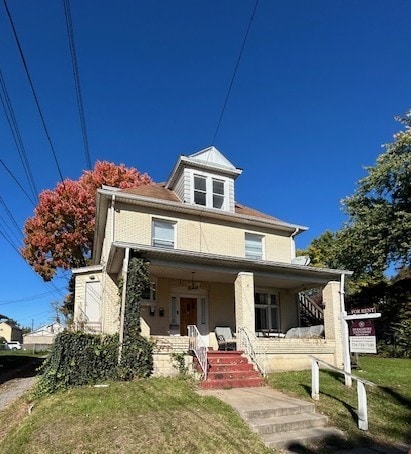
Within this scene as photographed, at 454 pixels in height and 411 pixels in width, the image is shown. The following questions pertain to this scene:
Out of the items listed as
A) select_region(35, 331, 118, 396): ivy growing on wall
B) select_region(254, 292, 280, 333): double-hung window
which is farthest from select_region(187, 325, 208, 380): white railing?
select_region(254, 292, 280, 333): double-hung window

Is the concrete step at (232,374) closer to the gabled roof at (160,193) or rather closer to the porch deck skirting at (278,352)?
the porch deck skirting at (278,352)

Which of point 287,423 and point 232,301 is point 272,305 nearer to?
point 232,301

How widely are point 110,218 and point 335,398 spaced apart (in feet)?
34.2

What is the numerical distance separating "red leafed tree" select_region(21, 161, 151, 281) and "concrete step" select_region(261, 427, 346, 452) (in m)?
23.2

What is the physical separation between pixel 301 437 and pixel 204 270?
25.0ft

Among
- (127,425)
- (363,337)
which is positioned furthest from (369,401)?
(127,425)

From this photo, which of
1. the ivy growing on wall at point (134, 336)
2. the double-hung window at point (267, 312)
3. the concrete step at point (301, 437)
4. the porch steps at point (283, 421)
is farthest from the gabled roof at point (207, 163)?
the concrete step at point (301, 437)

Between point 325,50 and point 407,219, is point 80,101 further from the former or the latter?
point 407,219

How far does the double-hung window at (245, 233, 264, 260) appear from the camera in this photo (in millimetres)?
18812

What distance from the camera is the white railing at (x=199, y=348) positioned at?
11.5 meters

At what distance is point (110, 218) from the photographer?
16156 millimetres

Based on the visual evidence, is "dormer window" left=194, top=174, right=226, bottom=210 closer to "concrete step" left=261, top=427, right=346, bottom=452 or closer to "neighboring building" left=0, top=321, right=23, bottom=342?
"concrete step" left=261, top=427, right=346, bottom=452

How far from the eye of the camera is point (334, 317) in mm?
15523

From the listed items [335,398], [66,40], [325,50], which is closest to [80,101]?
[66,40]
